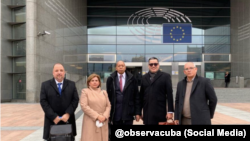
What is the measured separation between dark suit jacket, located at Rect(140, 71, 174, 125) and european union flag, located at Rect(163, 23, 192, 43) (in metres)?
24.3

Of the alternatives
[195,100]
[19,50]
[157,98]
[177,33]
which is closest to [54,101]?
[157,98]

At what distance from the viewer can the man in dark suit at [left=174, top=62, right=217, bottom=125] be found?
377 cm

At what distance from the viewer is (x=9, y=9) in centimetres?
1792

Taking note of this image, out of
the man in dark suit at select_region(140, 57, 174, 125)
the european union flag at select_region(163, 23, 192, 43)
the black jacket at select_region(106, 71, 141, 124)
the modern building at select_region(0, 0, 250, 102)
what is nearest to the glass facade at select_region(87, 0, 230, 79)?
the modern building at select_region(0, 0, 250, 102)

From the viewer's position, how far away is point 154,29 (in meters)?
28.4

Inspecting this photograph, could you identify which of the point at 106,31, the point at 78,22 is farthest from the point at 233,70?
the point at 78,22

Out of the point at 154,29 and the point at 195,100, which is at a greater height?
the point at 154,29

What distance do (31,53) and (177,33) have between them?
673 inches

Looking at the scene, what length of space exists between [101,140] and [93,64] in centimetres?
2438

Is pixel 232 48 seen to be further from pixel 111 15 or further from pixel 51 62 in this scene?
pixel 51 62

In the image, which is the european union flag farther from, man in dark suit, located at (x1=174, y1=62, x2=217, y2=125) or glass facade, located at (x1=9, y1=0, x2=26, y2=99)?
man in dark suit, located at (x1=174, y1=62, x2=217, y2=125)

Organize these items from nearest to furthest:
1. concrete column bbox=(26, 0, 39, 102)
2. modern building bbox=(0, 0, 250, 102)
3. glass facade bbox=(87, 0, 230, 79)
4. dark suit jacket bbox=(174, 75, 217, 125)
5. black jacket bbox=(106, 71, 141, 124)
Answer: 1. dark suit jacket bbox=(174, 75, 217, 125)
2. black jacket bbox=(106, 71, 141, 124)
3. concrete column bbox=(26, 0, 39, 102)
4. modern building bbox=(0, 0, 250, 102)
5. glass facade bbox=(87, 0, 230, 79)

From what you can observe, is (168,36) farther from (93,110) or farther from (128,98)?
(93,110)

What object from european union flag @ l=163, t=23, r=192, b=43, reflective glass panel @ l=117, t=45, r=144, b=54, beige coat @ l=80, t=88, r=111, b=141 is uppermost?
european union flag @ l=163, t=23, r=192, b=43
